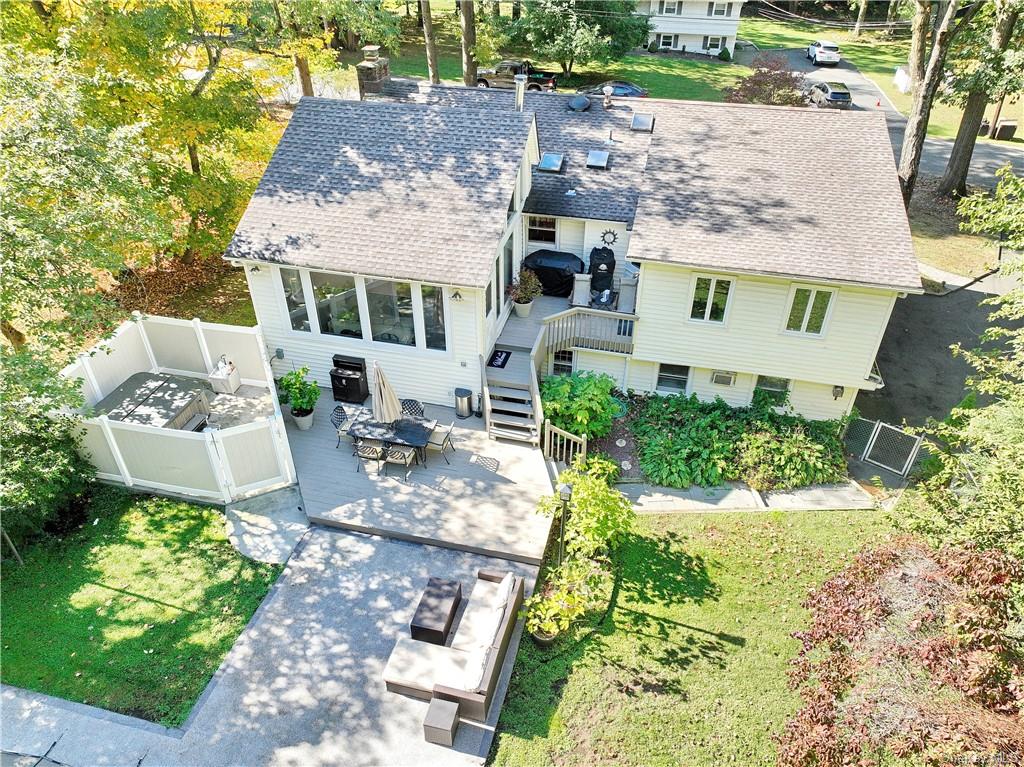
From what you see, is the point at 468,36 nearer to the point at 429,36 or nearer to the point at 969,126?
the point at 429,36

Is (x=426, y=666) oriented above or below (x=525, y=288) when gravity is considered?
below

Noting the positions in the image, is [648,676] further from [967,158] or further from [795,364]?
[967,158]

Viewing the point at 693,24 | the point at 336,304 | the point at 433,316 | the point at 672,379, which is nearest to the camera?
the point at 433,316

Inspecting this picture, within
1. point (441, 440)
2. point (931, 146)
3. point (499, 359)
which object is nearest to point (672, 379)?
point (499, 359)

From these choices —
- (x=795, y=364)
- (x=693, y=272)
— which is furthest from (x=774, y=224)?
(x=795, y=364)

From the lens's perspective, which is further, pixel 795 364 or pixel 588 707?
pixel 795 364

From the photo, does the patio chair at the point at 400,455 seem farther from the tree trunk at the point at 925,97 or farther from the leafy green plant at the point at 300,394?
the tree trunk at the point at 925,97
